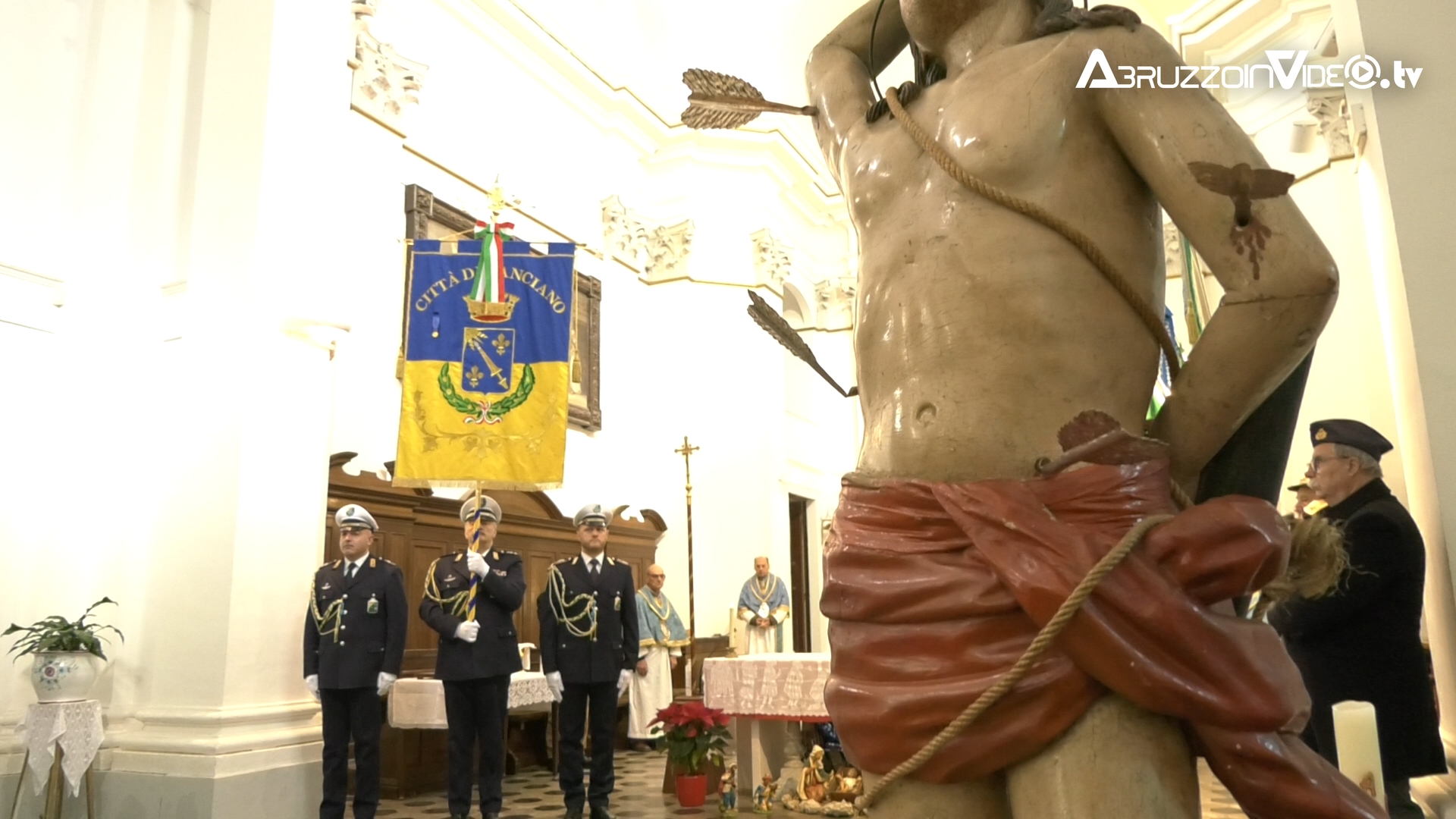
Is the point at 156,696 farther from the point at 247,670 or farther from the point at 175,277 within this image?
the point at 175,277

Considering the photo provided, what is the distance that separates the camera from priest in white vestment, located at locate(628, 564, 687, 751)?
28.2ft

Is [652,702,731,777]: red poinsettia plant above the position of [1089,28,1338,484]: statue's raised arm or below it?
below

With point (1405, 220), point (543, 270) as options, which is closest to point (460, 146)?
point (543, 270)

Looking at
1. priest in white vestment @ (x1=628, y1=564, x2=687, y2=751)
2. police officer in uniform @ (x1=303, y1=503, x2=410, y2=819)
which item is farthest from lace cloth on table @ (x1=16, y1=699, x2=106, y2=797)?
priest in white vestment @ (x1=628, y1=564, x2=687, y2=751)

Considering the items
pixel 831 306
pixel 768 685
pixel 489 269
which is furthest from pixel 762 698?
pixel 831 306

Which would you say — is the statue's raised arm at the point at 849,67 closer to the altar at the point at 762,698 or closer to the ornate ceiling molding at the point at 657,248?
the altar at the point at 762,698

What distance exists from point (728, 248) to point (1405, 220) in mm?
10872

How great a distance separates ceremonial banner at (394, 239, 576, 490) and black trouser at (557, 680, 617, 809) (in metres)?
1.37

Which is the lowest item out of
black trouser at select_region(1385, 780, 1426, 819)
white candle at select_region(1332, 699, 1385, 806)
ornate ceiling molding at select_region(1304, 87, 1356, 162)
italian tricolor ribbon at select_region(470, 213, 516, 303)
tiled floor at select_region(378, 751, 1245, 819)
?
tiled floor at select_region(378, 751, 1245, 819)

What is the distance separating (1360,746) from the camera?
86.4 inches

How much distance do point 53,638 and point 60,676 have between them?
19 cm

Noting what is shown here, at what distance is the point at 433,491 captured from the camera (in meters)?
7.82

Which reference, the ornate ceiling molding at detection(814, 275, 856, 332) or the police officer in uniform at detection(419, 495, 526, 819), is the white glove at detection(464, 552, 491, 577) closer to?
the police officer in uniform at detection(419, 495, 526, 819)

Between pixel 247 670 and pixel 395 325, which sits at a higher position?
pixel 395 325
